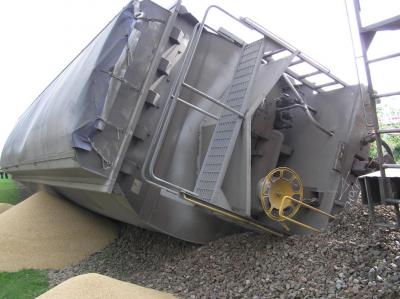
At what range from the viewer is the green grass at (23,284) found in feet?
15.7

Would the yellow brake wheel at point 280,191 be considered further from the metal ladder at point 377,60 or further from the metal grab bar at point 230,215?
the metal ladder at point 377,60

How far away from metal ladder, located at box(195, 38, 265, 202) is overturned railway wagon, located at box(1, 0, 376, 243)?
0.01 metres

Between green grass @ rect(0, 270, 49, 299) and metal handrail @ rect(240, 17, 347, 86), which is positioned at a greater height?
metal handrail @ rect(240, 17, 347, 86)

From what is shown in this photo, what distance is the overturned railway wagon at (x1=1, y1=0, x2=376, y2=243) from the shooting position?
407cm

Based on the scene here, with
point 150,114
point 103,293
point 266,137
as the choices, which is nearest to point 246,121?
point 266,137

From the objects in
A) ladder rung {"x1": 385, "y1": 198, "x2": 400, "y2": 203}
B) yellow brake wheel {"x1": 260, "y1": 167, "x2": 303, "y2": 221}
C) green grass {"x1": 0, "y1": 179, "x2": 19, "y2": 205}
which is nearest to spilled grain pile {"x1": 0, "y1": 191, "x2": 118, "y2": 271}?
Result: yellow brake wheel {"x1": 260, "y1": 167, "x2": 303, "y2": 221}

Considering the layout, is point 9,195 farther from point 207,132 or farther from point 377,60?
point 377,60

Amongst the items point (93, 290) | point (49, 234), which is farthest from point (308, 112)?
point (49, 234)

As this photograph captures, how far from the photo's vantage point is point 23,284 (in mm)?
5082

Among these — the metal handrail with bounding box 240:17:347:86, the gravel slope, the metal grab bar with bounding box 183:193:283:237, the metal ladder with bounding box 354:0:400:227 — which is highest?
the metal handrail with bounding box 240:17:347:86

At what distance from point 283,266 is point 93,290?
5.25 feet

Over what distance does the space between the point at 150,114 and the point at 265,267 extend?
192 centimetres

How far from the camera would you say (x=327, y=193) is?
4445mm

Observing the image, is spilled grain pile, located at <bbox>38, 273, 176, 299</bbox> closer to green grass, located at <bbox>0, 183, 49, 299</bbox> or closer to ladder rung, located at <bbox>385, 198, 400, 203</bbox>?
green grass, located at <bbox>0, 183, 49, 299</bbox>
